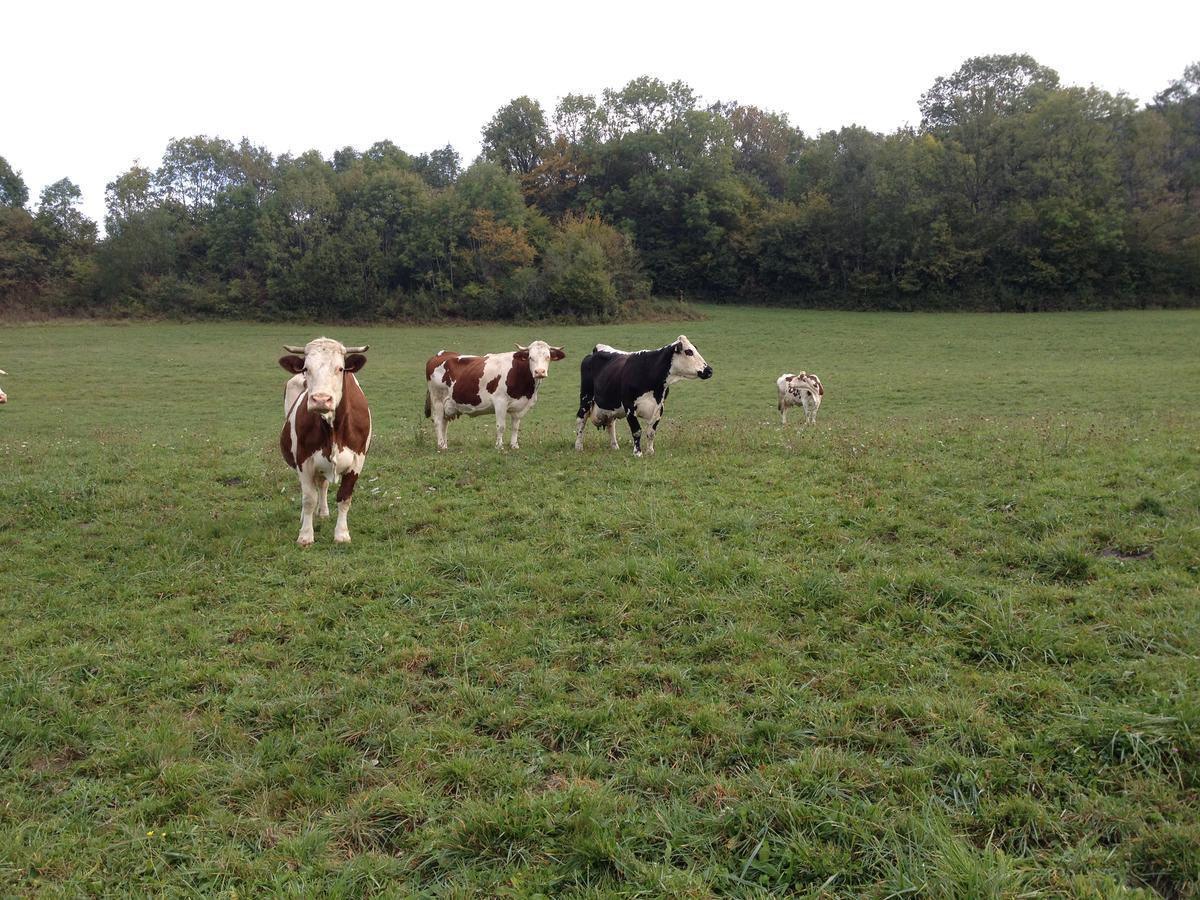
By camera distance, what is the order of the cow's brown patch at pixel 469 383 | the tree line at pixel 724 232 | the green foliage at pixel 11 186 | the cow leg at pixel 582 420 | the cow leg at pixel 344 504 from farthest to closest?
the green foliage at pixel 11 186
the tree line at pixel 724 232
the cow's brown patch at pixel 469 383
the cow leg at pixel 582 420
the cow leg at pixel 344 504

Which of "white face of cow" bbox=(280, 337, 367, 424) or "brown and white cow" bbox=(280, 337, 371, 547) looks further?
"brown and white cow" bbox=(280, 337, 371, 547)

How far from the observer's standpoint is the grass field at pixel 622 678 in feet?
11.9

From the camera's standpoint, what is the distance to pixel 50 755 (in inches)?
183

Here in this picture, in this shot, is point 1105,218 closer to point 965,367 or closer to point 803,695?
point 965,367

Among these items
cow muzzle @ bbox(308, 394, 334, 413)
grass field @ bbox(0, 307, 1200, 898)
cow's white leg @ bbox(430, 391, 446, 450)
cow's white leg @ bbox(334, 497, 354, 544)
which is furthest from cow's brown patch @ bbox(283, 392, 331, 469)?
cow's white leg @ bbox(430, 391, 446, 450)

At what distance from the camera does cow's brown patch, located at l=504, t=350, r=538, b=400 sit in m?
14.0

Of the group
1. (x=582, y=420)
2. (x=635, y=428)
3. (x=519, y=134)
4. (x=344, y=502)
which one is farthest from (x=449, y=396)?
(x=519, y=134)

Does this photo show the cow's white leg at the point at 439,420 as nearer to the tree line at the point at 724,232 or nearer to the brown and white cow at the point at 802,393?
the brown and white cow at the point at 802,393

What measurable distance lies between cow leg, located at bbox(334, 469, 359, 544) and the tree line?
1950 inches

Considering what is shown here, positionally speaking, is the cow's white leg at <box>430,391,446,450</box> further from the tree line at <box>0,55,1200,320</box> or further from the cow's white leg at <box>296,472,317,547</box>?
the tree line at <box>0,55,1200,320</box>

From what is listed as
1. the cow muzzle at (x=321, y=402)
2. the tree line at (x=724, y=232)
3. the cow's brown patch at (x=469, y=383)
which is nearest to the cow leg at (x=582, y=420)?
the cow's brown patch at (x=469, y=383)

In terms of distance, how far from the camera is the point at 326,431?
27.7ft

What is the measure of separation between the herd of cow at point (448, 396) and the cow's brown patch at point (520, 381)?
0.02 metres

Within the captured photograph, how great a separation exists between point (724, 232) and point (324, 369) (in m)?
66.5
